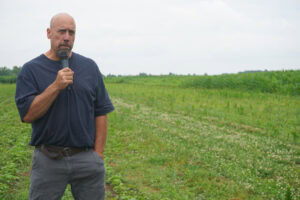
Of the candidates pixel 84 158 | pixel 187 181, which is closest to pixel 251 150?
pixel 187 181

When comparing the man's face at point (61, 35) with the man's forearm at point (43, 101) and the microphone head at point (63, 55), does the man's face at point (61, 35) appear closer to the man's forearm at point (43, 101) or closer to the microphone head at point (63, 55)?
the microphone head at point (63, 55)

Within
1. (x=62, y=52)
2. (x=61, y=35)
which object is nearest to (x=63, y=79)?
(x=62, y=52)

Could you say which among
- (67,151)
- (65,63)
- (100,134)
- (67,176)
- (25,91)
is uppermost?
(65,63)

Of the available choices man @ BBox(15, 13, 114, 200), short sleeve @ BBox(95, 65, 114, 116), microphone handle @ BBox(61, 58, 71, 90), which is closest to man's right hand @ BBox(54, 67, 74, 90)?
man @ BBox(15, 13, 114, 200)

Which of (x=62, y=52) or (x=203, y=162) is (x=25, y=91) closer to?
(x=62, y=52)

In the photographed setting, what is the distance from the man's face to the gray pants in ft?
3.04

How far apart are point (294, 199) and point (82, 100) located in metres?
4.48

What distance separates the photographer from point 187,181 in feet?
21.0

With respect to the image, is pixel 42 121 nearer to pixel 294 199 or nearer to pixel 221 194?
pixel 221 194

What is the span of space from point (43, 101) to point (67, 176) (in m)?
0.69

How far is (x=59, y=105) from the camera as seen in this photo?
8.64 ft

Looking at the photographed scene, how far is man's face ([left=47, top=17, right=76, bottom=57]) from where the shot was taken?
8.82 feet

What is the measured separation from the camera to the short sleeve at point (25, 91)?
2.56 m

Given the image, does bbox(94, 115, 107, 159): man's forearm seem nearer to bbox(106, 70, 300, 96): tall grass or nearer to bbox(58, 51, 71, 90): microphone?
bbox(58, 51, 71, 90): microphone
